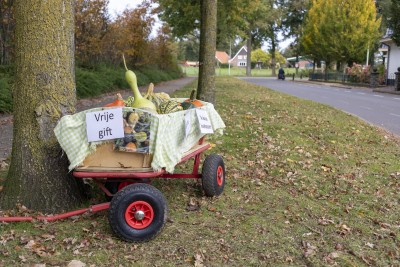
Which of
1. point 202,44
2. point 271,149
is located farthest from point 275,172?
point 202,44

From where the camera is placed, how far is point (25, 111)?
14.0 feet

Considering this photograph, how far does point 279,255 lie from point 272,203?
1.37m

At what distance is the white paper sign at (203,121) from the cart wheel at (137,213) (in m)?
1.05

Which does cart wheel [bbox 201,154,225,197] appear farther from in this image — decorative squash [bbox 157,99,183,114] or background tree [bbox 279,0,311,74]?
background tree [bbox 279,0,311,74]

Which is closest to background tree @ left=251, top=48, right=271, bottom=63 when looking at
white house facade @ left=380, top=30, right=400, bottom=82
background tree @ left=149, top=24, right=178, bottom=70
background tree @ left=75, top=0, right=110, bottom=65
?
white house facade @ left=380, top=30, right=400, bottom=82

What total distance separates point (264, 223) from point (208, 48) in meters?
7.33

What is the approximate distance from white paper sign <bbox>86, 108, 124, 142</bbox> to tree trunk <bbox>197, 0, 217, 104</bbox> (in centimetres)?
749

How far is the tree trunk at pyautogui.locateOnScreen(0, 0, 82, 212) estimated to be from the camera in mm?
4238

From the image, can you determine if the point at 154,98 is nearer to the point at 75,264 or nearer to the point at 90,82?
the point at 75,264

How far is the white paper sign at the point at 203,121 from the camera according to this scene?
4719 millimetres

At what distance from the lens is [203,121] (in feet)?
15.8

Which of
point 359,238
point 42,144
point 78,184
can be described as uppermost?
point 42,144

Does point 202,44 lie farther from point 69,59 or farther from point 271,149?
point 69,59

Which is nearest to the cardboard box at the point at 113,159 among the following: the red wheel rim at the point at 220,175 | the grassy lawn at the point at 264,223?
the grassy lawn at the point at 264,223
